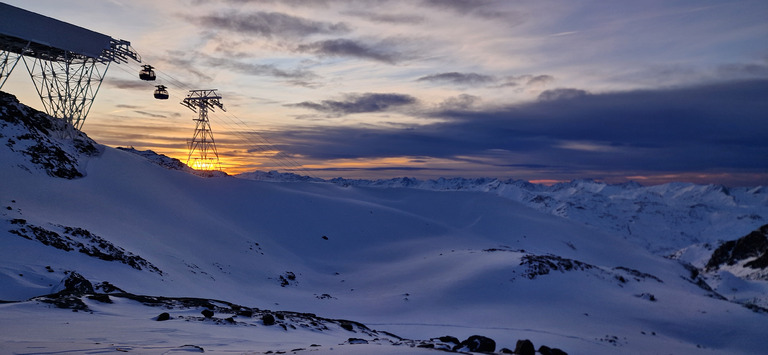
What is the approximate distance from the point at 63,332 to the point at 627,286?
34.6 metres

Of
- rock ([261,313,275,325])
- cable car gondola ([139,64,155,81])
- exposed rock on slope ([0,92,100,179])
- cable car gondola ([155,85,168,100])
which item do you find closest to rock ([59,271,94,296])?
rock ([261,313,275,325])

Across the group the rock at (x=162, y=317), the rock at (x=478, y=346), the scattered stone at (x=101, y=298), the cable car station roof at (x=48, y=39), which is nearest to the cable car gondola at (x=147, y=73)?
the cable car station roof at (x=48, y=39)

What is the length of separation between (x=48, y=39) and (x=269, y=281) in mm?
27004

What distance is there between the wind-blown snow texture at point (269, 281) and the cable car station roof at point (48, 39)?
4773mm

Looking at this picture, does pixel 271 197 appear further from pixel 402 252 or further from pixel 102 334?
pixel 102 334

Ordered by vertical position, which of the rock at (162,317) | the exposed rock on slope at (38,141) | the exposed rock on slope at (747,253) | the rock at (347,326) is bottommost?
the exposed rock on slope at (747,253)

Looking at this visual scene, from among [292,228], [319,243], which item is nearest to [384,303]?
[319,243]

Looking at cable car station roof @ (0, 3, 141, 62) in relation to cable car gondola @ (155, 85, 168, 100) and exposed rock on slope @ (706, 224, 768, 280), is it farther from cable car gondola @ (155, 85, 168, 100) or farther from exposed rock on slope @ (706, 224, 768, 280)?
exposed rock on slope @ (706, 224, 768, 280)

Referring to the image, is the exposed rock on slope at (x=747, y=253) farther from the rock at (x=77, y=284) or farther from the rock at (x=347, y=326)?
the rock at (x=77, y=284)

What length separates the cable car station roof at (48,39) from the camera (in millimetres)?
34000

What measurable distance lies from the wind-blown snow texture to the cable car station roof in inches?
188

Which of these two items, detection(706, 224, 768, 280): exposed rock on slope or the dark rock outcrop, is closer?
detection(706, 224, 768, 280): exposed rock on slope

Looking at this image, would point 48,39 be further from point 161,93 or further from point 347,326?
point 347,326

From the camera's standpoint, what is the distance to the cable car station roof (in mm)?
34000
